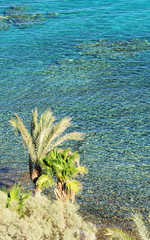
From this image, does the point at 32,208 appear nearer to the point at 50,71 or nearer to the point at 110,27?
the point at 50,71

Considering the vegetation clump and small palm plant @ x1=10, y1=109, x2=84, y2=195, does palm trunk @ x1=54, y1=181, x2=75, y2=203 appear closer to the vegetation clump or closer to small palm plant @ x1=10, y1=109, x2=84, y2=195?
the vegetation clump

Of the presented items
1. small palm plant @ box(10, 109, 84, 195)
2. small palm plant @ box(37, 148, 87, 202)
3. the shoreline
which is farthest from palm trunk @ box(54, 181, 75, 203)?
the shoreline

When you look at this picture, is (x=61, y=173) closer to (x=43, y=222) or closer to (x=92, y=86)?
(x=43, y=222)

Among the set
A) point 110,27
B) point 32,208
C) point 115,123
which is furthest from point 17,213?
point 110,27

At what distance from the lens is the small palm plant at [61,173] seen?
1076cm

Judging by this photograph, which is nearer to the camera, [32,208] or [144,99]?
[32,208]

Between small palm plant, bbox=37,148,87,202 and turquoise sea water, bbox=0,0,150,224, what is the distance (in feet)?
4.46

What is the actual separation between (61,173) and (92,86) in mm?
12184

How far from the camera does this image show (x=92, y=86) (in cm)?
2217

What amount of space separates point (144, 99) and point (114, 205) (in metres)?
9.81

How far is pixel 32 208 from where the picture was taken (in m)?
10.5

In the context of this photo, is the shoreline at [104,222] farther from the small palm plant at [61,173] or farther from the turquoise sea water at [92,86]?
the small palm plant at [61,173]

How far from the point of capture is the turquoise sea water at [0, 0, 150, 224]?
13492 mm

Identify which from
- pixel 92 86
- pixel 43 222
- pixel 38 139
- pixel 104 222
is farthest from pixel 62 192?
pixel 92 86
